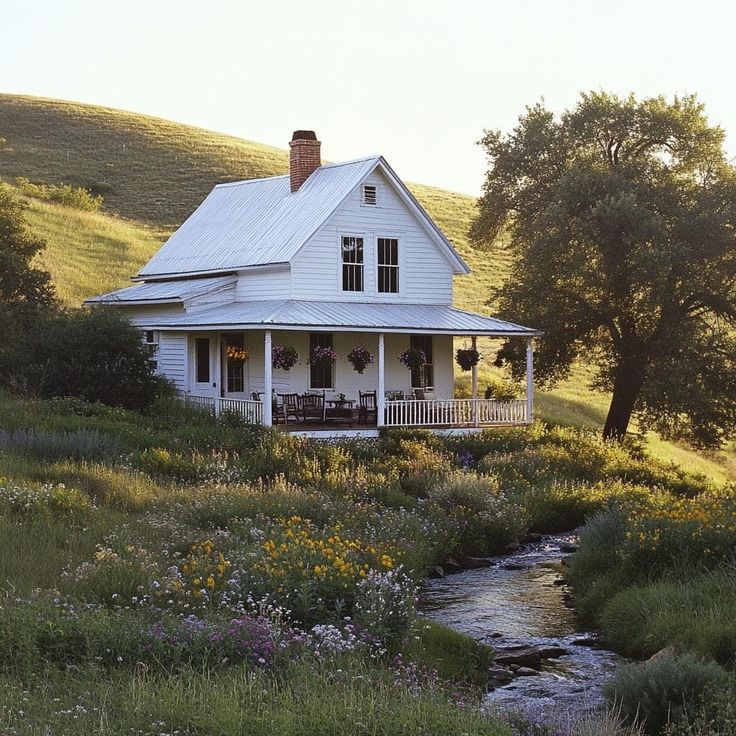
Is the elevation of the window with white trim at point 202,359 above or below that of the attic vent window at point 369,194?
below

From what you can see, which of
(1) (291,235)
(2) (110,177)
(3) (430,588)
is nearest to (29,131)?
(2) (110,177)

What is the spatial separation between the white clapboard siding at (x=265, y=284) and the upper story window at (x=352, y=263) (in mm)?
1696

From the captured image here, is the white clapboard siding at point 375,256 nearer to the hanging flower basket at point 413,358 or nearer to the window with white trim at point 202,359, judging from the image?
the hanging flower basket at point 413,358

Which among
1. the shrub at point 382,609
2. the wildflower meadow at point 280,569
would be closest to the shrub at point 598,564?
the wildflower meadow at point 280,569

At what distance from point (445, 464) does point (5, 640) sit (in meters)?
14.6

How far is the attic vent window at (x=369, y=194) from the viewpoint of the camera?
29.4 meters

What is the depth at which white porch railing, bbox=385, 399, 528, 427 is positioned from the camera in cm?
2716

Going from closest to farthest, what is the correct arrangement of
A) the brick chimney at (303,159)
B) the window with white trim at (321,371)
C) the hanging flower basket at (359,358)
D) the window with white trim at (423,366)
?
the hanging flower basket at (359,358)
the window with white trim at (321,371)
the window with white trim at (423,366)
the brick chimney at (303,159)

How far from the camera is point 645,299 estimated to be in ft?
92.5

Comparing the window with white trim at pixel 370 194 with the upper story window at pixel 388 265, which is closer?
the window with white trim at pixel 370 194

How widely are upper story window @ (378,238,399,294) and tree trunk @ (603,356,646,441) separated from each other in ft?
22.2

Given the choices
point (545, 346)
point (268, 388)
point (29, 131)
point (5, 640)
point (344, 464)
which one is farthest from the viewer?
point (29, 131)

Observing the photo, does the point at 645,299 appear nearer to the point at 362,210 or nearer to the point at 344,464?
the point at 362,210

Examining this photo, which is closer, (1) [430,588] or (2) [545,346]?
(1) [430,588]
